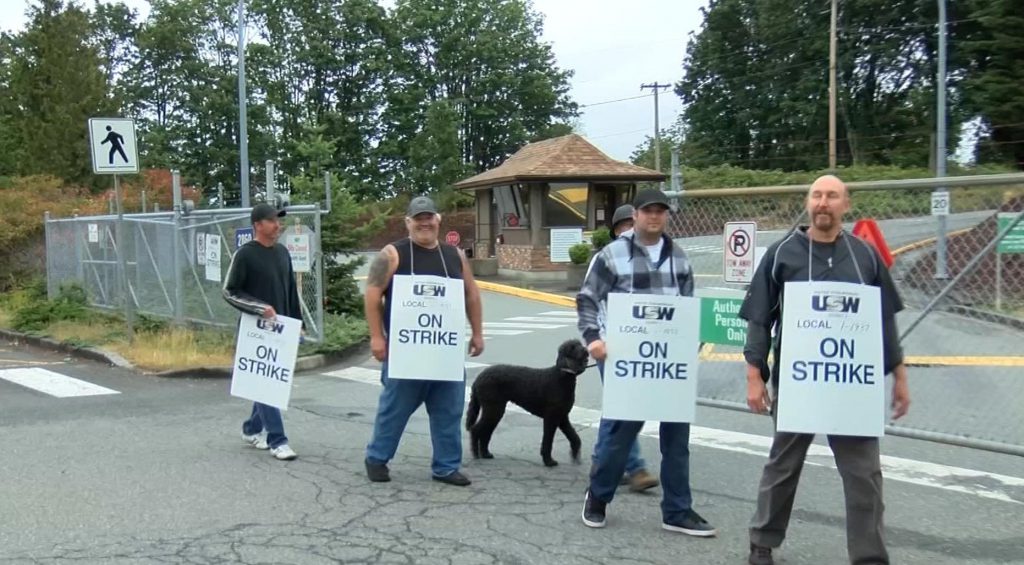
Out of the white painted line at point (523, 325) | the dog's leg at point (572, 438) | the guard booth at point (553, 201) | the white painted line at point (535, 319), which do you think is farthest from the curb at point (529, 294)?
the dog's leg at point (572, 438)

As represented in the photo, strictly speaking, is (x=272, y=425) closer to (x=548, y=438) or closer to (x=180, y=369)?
(x=548, y=438)

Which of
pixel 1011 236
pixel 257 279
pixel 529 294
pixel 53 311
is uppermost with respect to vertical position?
pixel 1011 236

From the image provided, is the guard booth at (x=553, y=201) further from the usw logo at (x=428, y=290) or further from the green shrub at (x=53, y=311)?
the usw logo at (x=428, y=290)

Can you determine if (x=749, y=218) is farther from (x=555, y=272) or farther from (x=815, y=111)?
(x=815, y=111)

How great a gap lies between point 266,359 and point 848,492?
4196mm

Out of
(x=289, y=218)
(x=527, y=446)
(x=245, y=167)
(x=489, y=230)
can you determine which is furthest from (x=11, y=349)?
(x=489, y=230)

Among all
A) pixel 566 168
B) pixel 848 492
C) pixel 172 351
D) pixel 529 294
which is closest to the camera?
pixel 848 492

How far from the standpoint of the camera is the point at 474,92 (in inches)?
2330

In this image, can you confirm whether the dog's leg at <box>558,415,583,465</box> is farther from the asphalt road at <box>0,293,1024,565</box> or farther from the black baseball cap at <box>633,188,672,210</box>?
the black baseball cap at <box>633,188,672,210</box>

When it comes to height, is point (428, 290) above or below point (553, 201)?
below

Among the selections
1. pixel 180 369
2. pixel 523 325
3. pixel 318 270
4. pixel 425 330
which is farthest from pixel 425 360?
pixel 523 325

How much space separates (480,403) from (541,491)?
96 cm

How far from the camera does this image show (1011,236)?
591 centimetres

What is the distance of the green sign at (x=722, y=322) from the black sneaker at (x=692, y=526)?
2.21 meters
